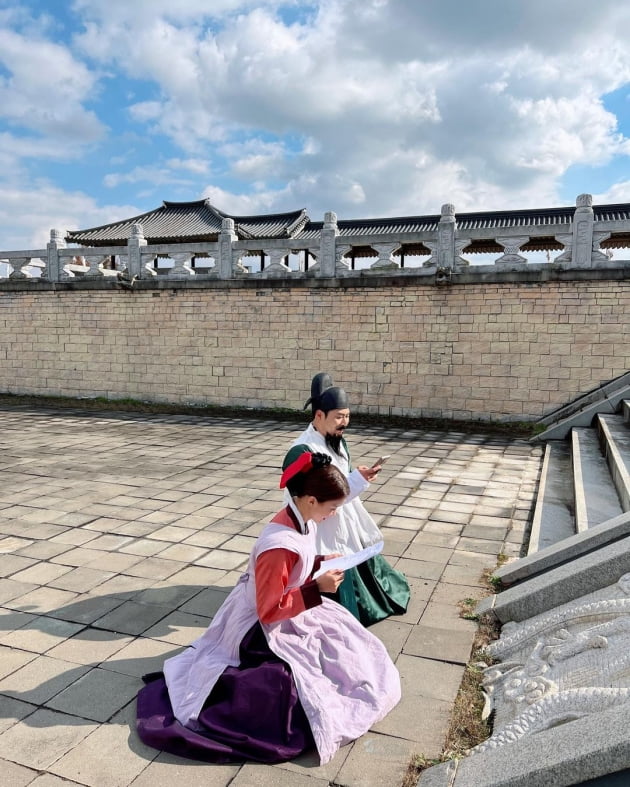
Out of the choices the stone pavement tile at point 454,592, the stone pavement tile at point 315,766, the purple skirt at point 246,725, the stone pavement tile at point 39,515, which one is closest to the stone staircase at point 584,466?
the stone pavement tile at point 454,592

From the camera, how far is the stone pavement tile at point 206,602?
3416 millimetres

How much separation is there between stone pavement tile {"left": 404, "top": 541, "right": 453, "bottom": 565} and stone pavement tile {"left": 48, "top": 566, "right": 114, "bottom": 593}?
7.24 ft

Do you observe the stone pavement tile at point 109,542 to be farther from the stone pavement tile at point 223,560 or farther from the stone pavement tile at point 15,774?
the stone pavement tile at point 15,774

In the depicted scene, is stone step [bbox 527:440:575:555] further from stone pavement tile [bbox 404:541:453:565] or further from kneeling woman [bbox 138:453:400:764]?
kneeling woman [bbox 138:453:400:764]

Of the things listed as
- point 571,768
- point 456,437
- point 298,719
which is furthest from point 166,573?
point 456,437

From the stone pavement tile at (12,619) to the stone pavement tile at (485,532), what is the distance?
3293mm

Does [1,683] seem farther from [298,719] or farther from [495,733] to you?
[495,733]

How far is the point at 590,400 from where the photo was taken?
31.4 ft

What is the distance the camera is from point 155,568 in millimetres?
4055

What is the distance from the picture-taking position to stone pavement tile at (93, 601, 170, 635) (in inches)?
126

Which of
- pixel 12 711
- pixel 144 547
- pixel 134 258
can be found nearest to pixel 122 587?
pixel 144 547

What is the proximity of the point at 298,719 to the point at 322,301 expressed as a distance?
9.69 m

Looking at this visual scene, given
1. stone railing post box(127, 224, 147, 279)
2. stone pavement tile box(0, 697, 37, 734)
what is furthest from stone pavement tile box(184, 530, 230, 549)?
stone railing post box(127, 224, 147, 279)

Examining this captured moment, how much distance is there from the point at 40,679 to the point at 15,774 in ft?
2.15
